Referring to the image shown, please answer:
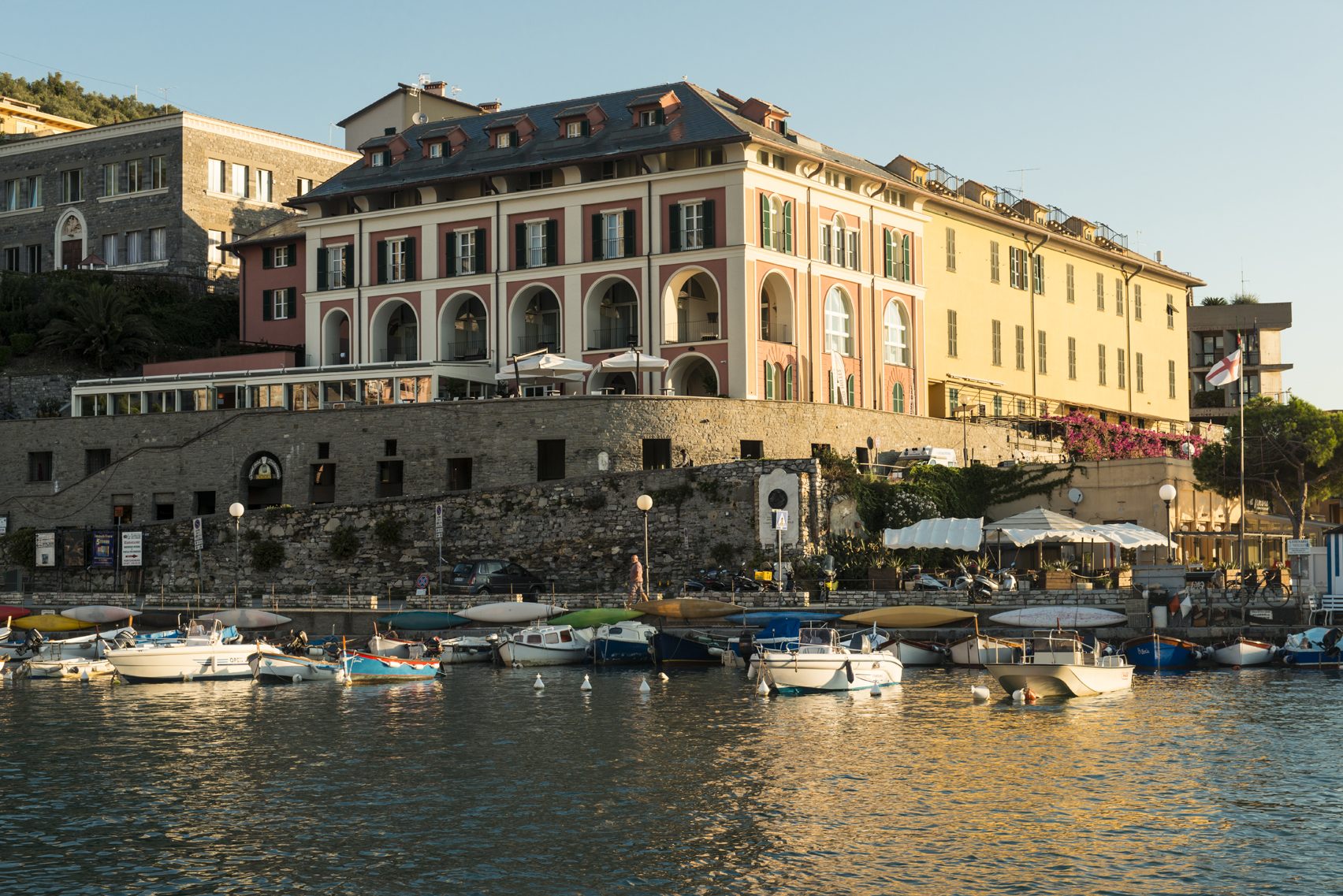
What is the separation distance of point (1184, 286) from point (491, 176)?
47631 mm

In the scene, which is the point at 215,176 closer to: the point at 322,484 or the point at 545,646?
the point at 322,484

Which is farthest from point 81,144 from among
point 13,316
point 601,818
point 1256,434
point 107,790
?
point 601,818

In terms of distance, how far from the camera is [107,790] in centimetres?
2708

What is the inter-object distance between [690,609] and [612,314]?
2367 cm

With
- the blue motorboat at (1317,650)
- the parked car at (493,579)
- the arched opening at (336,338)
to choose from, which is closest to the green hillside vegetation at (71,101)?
the arched opening at (336,338)

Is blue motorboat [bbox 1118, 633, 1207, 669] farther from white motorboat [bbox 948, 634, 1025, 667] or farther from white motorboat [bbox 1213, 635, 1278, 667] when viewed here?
white motorboat [bbox 948, 634, 1025, 667]

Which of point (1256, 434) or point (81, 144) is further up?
point (81, 144)

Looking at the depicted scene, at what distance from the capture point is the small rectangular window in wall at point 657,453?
5781 centimetres

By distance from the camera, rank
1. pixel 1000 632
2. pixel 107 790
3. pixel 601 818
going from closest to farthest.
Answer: pixel 601 818 < pixel 107 790 < pixel 1000 632

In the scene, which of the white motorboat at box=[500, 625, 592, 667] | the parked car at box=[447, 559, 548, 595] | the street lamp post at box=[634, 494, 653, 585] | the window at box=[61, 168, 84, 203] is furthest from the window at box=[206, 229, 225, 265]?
the white motorboat at box=[500, 625, 592, 667]

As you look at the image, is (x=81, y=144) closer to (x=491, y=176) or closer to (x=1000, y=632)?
(x=491, y=176)

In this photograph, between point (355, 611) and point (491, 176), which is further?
point (491, 176)

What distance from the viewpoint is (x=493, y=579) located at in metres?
53.0

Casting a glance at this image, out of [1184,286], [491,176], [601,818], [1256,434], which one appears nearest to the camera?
[601,818]
